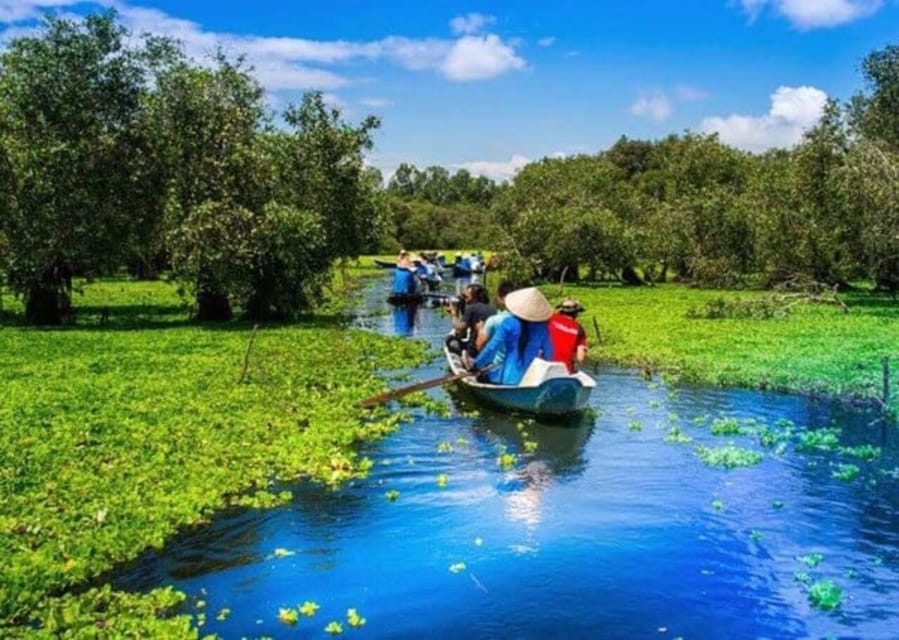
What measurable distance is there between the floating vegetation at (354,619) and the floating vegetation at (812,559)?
5.11 m

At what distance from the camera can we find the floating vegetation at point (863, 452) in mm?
14227

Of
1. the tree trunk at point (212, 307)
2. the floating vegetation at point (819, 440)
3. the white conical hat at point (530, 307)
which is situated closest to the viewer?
the floating vegetation at point (819, 440)

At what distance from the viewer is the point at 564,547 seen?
1070 cm

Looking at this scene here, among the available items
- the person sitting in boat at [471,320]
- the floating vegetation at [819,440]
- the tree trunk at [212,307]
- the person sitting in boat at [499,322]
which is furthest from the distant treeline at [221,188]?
the floating vegetation at [819,440]

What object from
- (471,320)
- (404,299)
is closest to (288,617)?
(471,320)

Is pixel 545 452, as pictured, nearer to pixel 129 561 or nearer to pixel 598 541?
pixel 598 541

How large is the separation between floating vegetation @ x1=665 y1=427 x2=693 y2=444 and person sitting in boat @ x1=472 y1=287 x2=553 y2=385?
2954mm

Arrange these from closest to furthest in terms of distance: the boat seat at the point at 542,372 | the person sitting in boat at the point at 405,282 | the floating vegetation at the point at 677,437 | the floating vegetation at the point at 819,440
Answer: the floating vegetation at the point at 819,440, the floating vegetation at the point at 677,437, the boat seat at the point at 542,372, the person sitting in boat at the point at 405,282

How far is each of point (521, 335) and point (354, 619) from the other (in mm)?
Result: 9861

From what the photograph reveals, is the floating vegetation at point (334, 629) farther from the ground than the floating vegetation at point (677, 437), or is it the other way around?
the floating vegetation at point (677, 437)

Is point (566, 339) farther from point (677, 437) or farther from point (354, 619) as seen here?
point (354, 619)

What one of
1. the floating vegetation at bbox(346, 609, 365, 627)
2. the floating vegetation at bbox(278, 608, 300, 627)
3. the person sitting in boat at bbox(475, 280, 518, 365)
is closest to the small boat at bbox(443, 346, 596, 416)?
the person sitting in boat at bbox(475, 280, 518, 365)

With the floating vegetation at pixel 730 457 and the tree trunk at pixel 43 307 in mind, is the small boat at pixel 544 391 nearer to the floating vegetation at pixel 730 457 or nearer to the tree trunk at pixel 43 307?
the floating vegetation at pixel 730 457

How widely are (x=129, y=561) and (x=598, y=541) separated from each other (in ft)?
17.9
